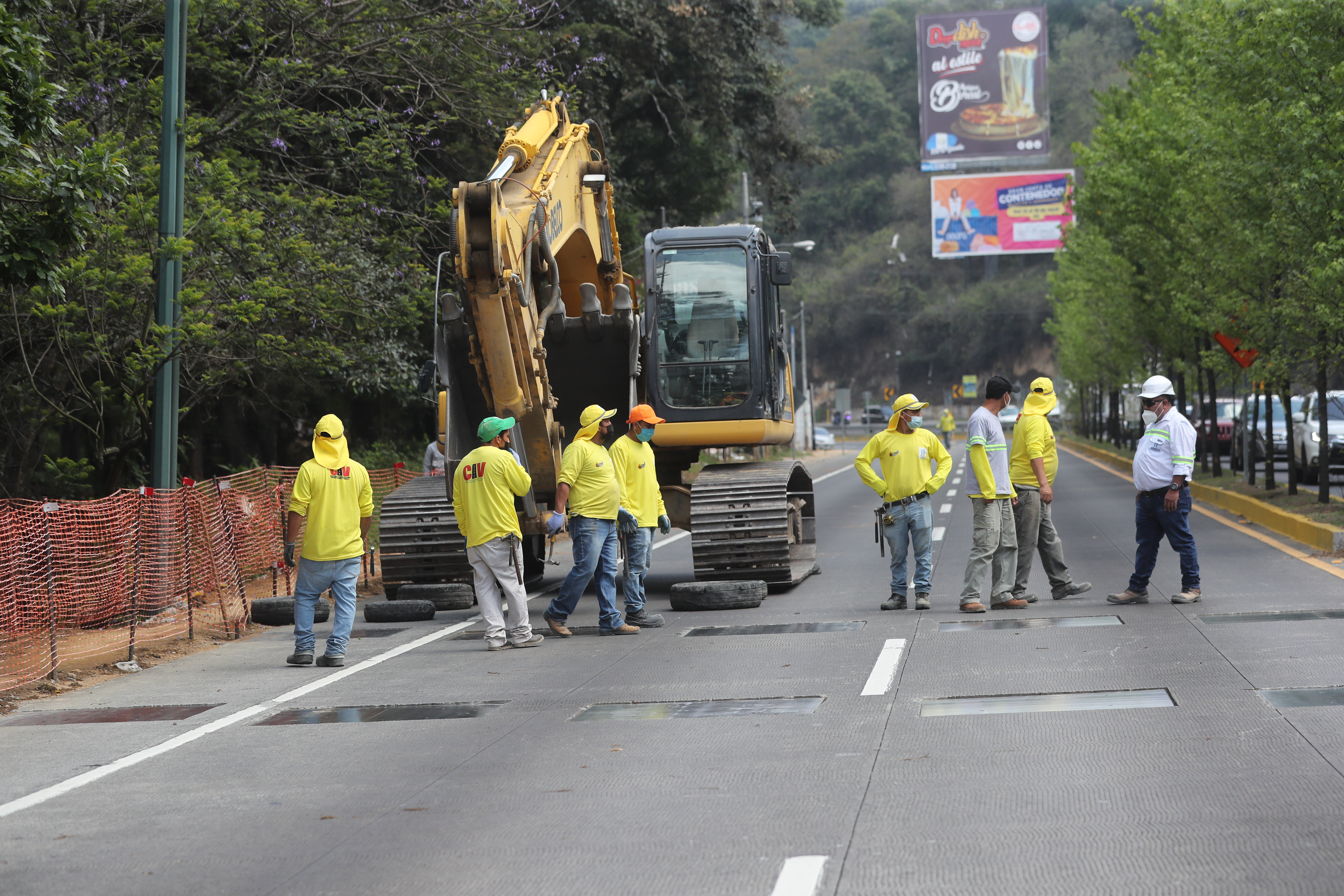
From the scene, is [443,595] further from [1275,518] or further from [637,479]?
[1275,518]

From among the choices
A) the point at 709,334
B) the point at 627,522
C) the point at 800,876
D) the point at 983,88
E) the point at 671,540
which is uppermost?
the point at 983,88

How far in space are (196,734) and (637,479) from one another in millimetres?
5031

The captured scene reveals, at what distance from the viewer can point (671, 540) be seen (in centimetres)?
2261

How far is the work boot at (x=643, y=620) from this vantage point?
496 inches

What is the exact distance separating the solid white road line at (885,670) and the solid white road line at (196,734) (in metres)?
3.73

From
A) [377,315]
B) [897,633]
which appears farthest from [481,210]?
[377,315]

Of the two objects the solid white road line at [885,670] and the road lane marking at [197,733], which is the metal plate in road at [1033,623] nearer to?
the solid white road line at [885,670]

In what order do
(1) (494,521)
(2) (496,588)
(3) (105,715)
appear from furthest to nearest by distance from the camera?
1. (2) (496,588)
2. (1) (494,521)
3. (3) (105,715)

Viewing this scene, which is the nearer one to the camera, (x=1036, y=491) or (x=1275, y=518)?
(x=1036, y=491)

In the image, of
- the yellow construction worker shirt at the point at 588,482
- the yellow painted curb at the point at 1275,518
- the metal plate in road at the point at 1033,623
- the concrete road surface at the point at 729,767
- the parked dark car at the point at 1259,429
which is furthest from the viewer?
the parked dark car at the point at 1259,429

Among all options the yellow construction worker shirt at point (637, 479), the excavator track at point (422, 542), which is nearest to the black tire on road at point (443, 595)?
the excavator track at point (422, 542)

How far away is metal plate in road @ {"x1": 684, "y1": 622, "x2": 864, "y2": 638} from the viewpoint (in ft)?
38.7

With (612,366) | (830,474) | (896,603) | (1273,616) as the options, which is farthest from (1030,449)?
(830,474)

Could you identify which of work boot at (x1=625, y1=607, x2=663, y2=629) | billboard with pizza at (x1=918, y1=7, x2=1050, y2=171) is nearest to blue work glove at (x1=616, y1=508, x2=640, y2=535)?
work boot at (x1=625, y1=607, x2=663, y2=629)
